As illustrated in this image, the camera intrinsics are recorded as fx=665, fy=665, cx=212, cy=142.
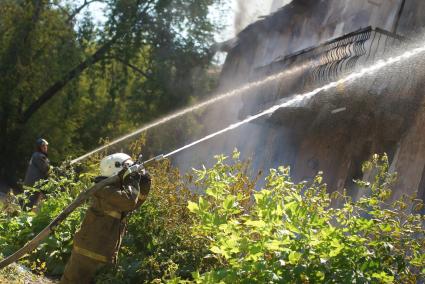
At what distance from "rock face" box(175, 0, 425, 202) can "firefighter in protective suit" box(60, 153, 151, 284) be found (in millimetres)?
5162

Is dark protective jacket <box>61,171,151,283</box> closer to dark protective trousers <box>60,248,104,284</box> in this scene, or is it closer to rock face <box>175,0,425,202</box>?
dark protective trousers <box>60,248,104,284</box>

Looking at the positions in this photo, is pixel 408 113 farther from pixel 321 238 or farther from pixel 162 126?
pixel 162 126

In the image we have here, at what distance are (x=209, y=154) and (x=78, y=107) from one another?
21.5ft

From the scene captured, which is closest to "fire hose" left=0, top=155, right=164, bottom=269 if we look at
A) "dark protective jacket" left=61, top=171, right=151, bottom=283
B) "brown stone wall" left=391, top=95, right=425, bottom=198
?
"dark protective jacket" left=61, top=171, right=151, bottom=283

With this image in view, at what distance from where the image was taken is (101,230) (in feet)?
19.1

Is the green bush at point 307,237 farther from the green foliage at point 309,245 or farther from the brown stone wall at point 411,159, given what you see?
the brown stone wall at point 411,159

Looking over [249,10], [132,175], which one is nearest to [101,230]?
[132,175]

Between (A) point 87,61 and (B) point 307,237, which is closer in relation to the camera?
(B) point 307,237

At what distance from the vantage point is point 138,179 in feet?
19.6

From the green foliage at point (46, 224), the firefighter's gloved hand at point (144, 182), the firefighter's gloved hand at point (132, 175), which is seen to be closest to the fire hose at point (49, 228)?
the firefighter's gloved hand at point (132, 175)

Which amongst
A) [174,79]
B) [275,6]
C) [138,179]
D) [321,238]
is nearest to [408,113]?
[138,179]

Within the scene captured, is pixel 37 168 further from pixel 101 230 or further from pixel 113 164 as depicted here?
pixel 101 230

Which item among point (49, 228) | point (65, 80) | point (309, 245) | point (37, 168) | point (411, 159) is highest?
point (411, 159)

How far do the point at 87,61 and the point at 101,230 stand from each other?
1545 centimetres
